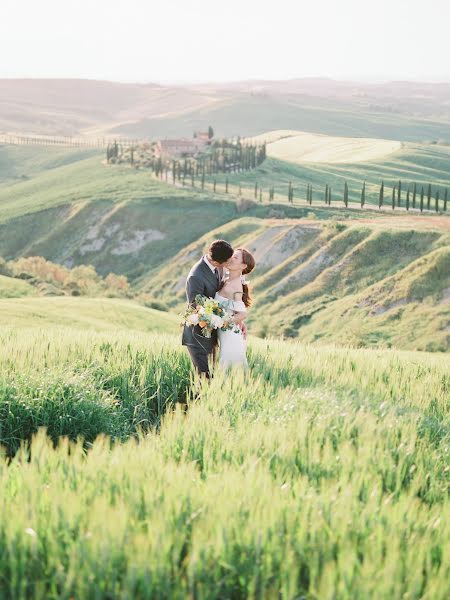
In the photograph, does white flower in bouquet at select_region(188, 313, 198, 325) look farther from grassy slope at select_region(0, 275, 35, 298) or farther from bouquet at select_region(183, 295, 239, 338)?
grassy slope at select_region(0, 275, 35, 298)

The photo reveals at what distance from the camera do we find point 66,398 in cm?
1184

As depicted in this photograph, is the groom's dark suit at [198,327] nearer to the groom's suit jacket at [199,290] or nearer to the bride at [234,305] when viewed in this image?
the groom's suit jacket at [199,290]

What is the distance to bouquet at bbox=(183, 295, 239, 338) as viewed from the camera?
13219 millimetres

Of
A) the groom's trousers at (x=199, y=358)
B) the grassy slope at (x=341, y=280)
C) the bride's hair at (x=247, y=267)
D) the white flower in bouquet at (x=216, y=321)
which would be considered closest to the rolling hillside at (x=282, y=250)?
the grassy slope at (x=341, y=280)

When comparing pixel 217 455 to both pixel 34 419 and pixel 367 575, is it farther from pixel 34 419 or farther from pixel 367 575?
pixel 34 419

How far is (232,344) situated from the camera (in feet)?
45.5

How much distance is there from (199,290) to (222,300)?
1.62ft

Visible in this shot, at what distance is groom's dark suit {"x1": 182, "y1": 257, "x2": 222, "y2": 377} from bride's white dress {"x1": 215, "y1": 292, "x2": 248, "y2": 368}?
0.26m

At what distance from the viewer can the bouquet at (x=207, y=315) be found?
1322cm

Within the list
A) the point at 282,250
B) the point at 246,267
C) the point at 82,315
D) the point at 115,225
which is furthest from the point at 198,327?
the point at 115,225

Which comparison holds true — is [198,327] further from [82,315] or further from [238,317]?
[82,315]

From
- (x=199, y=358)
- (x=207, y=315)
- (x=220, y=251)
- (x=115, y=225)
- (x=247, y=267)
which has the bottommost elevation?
(x=115, y=225)

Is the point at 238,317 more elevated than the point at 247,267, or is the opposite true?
the point at 247,267

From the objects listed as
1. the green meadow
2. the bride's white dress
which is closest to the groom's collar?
the bride's white dress
